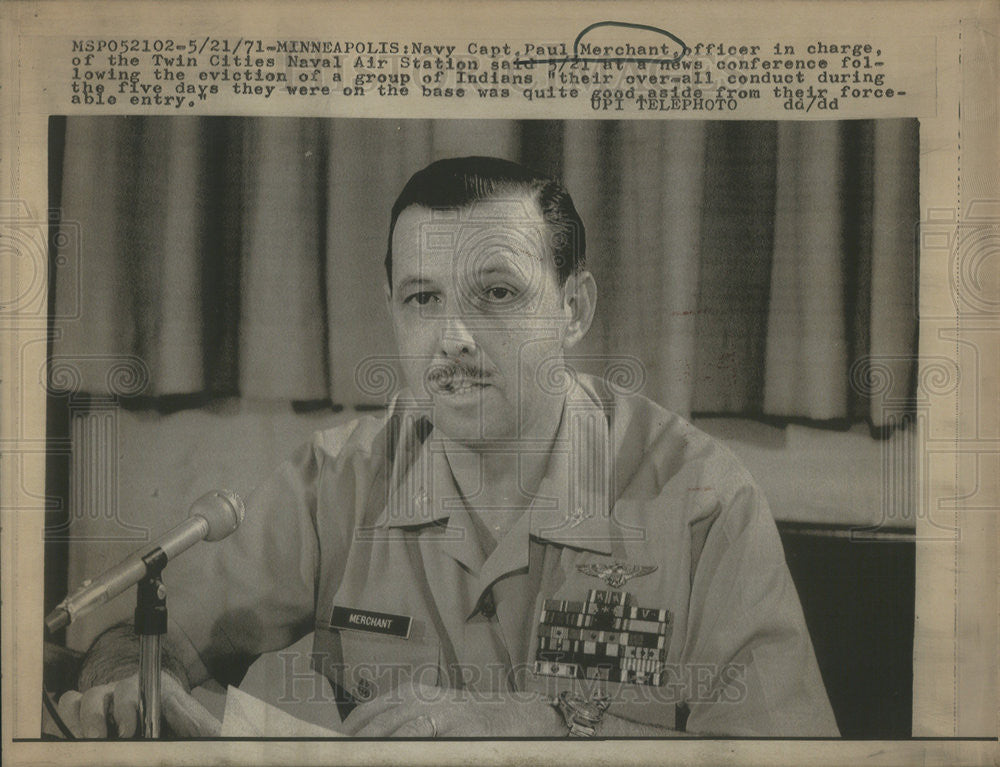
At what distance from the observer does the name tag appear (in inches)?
86.6

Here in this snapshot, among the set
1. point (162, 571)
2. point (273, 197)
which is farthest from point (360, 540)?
point (273, 197)

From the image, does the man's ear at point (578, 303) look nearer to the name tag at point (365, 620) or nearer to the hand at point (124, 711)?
the name tag at point (365, 620)

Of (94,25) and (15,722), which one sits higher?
(94,25)

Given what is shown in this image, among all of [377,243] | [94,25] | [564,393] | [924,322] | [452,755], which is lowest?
[452,755]

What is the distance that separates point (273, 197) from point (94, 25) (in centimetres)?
59

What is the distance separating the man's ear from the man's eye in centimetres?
32

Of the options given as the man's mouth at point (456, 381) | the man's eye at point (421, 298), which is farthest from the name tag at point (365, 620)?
the man's eye at point (421, 298)

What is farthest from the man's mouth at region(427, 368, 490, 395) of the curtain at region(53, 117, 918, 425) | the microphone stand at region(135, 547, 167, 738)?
the microphone stand at region(135, 547, 167, 738)

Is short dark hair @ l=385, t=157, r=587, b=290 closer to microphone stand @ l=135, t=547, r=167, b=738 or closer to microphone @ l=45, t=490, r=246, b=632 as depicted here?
microphone @ l=45, t=490, r=246, b=632

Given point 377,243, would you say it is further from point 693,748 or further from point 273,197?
point 693,748

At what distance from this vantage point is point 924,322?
2244mm

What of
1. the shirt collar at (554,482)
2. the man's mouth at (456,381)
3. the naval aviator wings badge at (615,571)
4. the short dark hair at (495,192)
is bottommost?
the naval aviator wings badge at (615,571)

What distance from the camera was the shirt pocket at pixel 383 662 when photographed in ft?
7.20

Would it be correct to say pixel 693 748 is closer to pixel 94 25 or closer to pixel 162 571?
A: pixel 162 571
